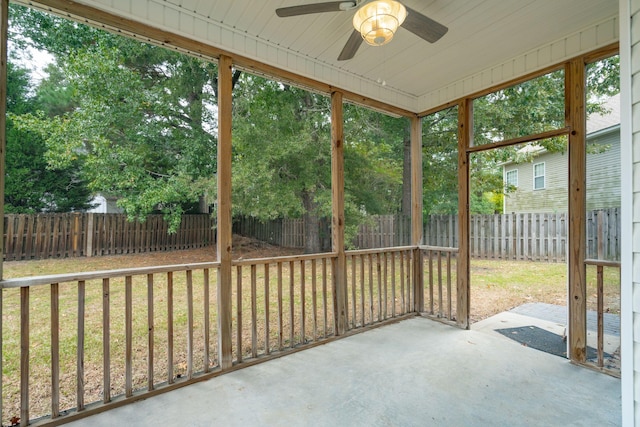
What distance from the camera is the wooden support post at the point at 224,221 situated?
8.11ft

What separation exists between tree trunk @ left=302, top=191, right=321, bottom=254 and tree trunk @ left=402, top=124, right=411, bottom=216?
1585 mm

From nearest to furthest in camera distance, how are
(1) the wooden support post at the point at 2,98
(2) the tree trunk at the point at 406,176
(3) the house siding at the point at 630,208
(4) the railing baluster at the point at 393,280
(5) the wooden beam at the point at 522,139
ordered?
(3) the house siding at the point at 630,208 → (1) the wooden support post at the point at 2,98 → (5) the wooden beam at the point at 522,139 → (4) the railing baluster at the point at 393,280 → (2) the tree trunk at the point at 406,176

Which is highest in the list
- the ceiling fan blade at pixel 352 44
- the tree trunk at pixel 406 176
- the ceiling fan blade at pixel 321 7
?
the ceiling fan blade at pixel 321 7

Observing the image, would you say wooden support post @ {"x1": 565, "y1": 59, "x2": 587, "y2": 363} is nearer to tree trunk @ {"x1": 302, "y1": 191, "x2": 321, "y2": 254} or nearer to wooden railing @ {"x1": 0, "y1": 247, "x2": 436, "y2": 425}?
wooden railing @ {"x1": 0, "y1": 247, "x2": 436, "y2": 425}

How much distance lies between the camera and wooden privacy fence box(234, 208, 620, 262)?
2.56m

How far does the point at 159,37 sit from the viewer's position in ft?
7.45

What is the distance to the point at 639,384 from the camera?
1201 millimetres

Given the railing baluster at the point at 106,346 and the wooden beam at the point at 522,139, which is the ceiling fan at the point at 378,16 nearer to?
the wooden beam at the point at 522,139

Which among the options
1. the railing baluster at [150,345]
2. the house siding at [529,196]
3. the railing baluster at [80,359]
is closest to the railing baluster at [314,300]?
the railing baluster at [150,345]

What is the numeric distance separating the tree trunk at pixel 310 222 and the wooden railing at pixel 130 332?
132 cm

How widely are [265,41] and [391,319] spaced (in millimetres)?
3356

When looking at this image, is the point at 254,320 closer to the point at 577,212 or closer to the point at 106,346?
the point at 106,346

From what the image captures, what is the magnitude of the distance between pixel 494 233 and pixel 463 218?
2223 millimetres

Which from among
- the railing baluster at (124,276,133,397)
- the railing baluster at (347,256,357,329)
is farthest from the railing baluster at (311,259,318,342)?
the railing baluster at (124,276,133,397)
